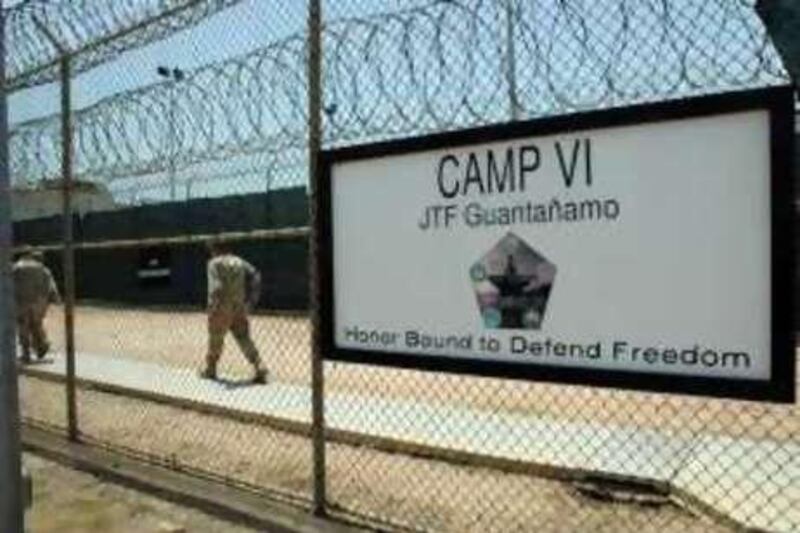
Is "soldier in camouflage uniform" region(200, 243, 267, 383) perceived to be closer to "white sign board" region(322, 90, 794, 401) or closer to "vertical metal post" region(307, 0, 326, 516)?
"vertical metal post" region(307, 0, 326, 516)

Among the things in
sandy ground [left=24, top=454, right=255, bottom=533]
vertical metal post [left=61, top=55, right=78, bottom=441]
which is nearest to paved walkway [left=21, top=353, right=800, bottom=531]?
vertical metal post [left=61, top=55, right=78, bottom=441]

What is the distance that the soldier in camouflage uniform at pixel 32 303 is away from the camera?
698 inches

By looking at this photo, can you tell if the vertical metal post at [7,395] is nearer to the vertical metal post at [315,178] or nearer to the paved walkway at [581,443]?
the vertical metal post at [315,178]

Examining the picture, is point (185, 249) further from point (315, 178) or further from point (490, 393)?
point (315, 178)

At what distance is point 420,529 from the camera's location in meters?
6.74

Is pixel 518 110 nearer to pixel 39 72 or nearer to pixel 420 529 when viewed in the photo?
pixel 420 529

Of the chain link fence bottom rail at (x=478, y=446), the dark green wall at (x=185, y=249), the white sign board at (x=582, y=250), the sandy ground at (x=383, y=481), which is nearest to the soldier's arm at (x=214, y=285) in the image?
the chain link fence bottom rail at (x=478, y=446)

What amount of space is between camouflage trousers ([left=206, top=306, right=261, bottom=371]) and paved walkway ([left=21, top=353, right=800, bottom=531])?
1170 millimetres

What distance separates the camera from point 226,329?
14664 mm

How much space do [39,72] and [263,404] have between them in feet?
11.7

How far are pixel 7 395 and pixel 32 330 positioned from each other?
41.4 ft

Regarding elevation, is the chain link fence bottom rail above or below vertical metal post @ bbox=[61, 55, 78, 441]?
below

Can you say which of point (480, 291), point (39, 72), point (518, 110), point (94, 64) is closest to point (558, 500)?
point (480, 291)

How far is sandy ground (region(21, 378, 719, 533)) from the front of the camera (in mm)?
Result: 7027
